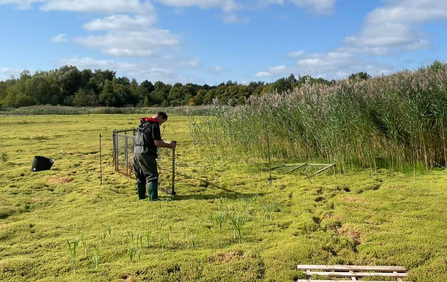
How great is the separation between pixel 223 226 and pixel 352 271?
1.59 meters

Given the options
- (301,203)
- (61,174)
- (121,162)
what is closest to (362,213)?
(301,203)

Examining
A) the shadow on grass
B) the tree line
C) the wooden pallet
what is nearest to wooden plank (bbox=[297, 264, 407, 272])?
the wooden pallet

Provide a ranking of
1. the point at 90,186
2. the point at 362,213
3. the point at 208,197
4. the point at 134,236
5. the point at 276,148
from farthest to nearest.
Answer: the point at 276,148
the point at 90,186
the point at 208,197
the point at 362,213
the point at 134,236

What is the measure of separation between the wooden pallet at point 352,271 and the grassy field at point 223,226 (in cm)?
10

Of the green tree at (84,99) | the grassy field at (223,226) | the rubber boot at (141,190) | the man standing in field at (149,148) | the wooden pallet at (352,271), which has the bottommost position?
the wooden pallet at (352,271)

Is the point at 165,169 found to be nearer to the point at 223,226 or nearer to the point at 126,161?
the point at 126,161

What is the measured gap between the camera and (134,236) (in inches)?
171

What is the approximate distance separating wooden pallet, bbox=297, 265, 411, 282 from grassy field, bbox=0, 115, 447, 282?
10cm

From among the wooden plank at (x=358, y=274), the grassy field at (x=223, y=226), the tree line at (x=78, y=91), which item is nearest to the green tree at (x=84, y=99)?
the tree line at (x=78, y=91)

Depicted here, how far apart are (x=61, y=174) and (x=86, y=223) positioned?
3.61m

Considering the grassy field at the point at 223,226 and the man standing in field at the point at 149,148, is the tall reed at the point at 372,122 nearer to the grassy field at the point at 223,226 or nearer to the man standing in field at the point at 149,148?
the grassy field at the point at 223,226

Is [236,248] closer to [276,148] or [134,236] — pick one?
[134,236]

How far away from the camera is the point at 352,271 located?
3.44m

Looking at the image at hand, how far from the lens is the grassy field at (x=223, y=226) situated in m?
3.55
